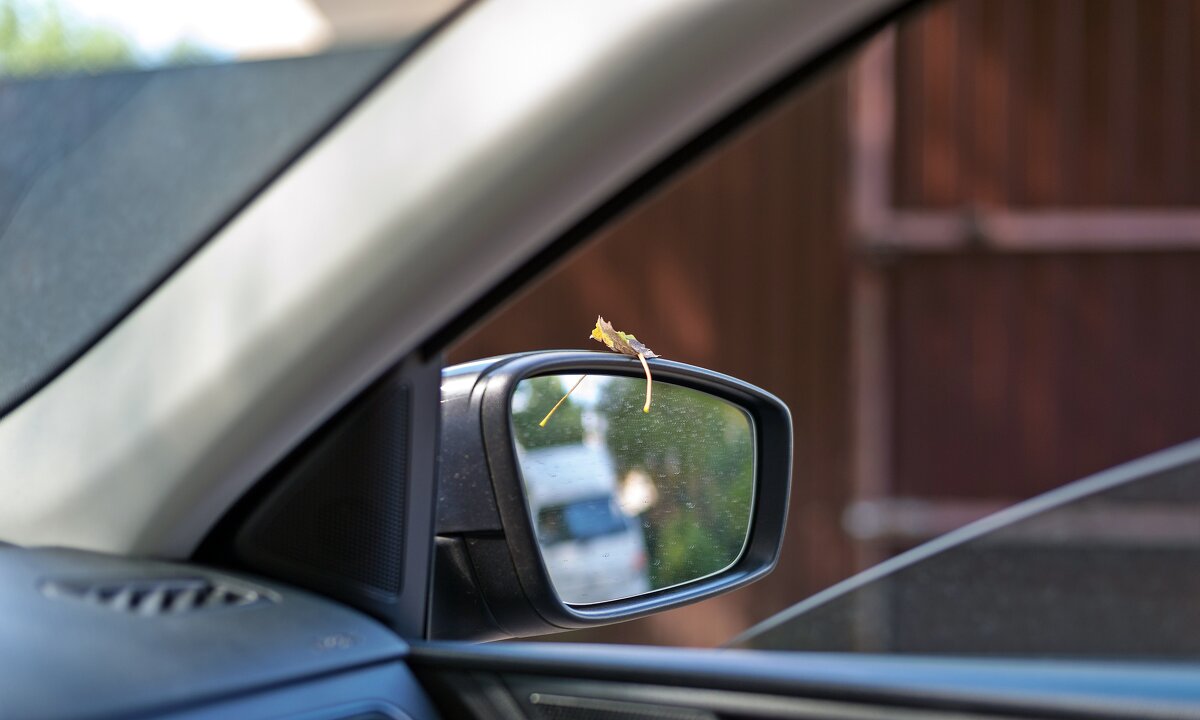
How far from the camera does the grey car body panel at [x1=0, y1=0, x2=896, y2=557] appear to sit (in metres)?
0.82

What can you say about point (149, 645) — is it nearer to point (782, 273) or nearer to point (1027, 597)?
point (1027, 597)

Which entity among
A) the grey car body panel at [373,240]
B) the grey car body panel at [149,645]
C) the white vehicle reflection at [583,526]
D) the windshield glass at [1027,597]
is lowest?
the windshield glass at [1027,597]

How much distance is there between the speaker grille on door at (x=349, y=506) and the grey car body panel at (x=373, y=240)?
38 mm

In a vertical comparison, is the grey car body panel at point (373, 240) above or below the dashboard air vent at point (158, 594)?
above

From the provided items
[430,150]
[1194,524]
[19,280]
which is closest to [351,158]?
[430,150]

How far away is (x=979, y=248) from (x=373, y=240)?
4.11 m

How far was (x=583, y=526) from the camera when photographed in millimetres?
1030

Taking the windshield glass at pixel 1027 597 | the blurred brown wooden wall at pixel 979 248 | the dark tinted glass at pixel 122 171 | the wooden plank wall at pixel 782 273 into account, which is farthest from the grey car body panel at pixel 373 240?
the blurred brown wooden wall at pixel 979 248

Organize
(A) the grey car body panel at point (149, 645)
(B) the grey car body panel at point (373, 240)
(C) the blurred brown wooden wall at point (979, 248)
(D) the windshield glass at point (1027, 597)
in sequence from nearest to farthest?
(A) the grey car body panel at point (149, 645) < (B) the grey car body panel at point (373, 240) < (D) the windshield glass at point (1027, 597) < (C) the blurred brown wooden wall at point (979, 248)

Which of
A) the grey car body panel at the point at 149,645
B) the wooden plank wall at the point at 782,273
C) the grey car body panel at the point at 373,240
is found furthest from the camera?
the wooden plank wall at the point at 782,273

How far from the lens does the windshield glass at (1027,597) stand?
1.64 metres

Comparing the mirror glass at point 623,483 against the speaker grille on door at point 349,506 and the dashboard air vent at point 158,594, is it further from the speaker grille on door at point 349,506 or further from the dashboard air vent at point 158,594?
the dashboard air vent at point 158,594

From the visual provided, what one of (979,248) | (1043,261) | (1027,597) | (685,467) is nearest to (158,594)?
(685,467)

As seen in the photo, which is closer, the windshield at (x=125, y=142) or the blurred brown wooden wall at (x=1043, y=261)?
the windshield at (x=125, y=142)
